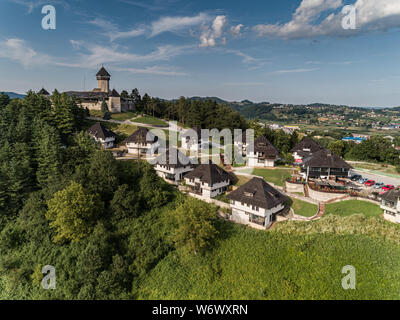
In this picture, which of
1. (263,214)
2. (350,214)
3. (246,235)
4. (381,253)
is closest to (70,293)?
(246,235)

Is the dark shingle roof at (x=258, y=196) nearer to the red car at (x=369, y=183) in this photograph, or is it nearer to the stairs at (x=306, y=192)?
the stairs at (x=306, y=192)

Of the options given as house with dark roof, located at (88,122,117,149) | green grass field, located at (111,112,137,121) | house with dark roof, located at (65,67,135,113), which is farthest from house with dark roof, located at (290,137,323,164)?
house with dark roof, located at (65,67,135,113)

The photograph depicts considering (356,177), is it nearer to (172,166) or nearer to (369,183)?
(369,183)

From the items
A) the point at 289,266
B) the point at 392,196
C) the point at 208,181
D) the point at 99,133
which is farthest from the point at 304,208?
the point at 99,133

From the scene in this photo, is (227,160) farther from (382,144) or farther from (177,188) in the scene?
(382,144)

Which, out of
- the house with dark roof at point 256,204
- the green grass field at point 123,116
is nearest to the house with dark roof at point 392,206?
the house with dark roof at point 256,204
